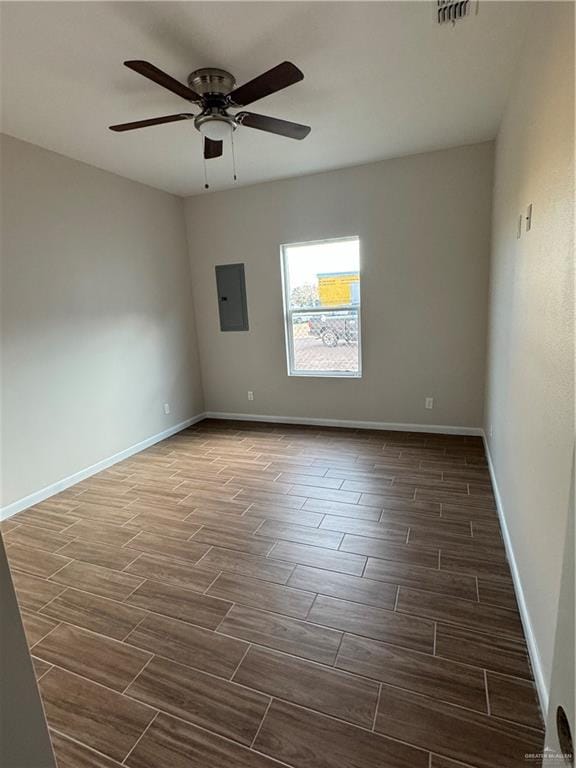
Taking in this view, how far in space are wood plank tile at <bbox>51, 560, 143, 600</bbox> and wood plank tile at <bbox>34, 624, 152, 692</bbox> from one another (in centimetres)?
25

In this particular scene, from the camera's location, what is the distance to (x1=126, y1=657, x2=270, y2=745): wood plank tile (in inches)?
54.0

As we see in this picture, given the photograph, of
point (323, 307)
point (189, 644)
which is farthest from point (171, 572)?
point (323, 307)

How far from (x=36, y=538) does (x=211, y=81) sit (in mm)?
3097

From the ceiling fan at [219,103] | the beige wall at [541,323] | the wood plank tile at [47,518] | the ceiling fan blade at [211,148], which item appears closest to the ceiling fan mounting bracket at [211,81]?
the ceiling fan at [219,103]

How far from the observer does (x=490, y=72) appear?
231 centimetres

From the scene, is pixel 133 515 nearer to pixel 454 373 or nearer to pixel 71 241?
pixel 71 241

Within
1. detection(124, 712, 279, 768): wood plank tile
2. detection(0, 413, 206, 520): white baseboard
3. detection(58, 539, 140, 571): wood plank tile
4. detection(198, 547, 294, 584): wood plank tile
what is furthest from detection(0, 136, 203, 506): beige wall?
detection(124, 712, 279, 768): wood plank tile

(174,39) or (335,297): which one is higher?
(174,39)

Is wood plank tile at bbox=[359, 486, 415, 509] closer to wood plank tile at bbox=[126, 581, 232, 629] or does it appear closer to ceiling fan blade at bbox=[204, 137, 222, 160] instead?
wood plank tile at bbox=[126, 581, 232, 629]

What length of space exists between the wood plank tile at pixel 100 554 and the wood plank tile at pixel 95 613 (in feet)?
0.82

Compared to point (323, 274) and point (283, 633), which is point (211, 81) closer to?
point (323, 274)

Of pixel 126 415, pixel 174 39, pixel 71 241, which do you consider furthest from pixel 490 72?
pixel 126 415

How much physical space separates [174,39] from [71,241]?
2027 millimetres

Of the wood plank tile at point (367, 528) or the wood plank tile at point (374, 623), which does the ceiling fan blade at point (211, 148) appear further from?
the wood plank tile at point (374, 623)
